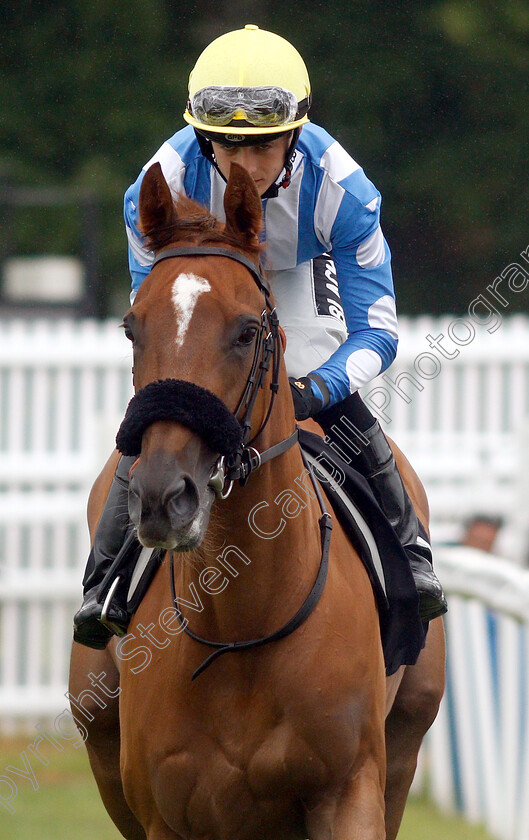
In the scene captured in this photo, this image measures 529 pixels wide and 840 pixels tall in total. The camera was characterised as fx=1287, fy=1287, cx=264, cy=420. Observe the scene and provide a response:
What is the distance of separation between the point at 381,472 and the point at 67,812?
383 centimetres

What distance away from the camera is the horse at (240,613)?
3131 mm

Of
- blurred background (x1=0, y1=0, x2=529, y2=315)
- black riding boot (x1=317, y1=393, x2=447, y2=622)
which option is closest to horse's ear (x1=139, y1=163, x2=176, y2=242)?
black riding boot (x1=317, y1=393, x2=447, y2=622)

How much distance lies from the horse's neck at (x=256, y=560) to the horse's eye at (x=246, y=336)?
380 millimetres

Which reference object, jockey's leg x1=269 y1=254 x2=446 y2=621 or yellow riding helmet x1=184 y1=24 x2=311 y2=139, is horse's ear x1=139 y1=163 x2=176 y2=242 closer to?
yellow riding helmet x1=184 y1=24 x2=311 y2=139

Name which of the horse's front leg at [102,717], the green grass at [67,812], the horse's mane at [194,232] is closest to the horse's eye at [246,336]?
the horse's mane at [194,232]

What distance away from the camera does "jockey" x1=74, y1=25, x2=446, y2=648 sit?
3.79 metres

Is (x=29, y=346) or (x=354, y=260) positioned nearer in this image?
(x=354, y=260)

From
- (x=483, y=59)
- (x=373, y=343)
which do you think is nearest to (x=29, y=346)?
(x=373, y=343)

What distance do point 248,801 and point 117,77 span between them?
14057mm

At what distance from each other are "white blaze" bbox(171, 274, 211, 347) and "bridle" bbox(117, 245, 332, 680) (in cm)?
14

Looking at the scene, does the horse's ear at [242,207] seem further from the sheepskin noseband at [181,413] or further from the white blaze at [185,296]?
the sheepskin noseband at [181,413]

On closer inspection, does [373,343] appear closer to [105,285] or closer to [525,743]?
[525,743]

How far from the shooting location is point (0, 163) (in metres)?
16.3

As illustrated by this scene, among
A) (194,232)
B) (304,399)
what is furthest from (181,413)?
(304,399)
